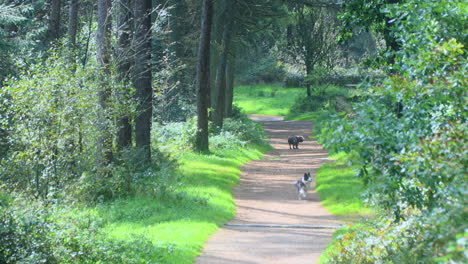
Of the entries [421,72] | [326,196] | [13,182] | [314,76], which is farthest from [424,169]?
[314,76]

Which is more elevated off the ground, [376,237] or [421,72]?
[421,72]

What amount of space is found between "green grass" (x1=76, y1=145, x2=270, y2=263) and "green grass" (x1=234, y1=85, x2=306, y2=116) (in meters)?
45.0

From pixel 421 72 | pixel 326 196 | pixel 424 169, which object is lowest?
pixel 326 196

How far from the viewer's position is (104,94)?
1667cm

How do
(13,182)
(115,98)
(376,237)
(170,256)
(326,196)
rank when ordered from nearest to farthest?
(376,237)
(170,256)
(13,182)
(115,98)
(326,196)

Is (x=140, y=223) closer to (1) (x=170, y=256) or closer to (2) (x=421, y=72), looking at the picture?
(1) (x=170, y=256)

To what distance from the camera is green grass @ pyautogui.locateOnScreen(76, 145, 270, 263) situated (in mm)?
11977

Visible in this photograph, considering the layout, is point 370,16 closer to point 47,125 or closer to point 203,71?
point 47,125

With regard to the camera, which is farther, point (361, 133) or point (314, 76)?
point (314, 76)

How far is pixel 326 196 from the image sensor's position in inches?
757

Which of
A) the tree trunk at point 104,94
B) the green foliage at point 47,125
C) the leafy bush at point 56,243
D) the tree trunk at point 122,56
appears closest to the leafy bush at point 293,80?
the tree trunk at point 122,56

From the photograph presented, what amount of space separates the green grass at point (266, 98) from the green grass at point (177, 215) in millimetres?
45037

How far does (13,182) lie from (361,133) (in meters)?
9.51

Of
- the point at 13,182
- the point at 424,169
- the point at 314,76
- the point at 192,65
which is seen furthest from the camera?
the point at 314,76
